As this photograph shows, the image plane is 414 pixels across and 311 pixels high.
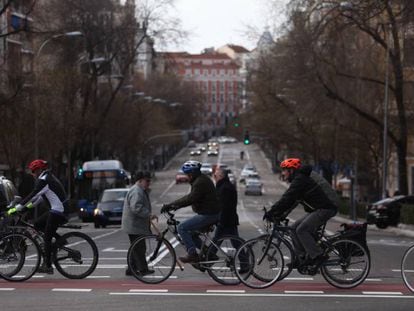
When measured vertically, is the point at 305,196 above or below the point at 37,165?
below

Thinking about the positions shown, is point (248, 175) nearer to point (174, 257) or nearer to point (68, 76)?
point (68, 76)

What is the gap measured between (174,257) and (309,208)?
6.95 feet

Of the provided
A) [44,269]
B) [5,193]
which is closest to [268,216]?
[44,269]

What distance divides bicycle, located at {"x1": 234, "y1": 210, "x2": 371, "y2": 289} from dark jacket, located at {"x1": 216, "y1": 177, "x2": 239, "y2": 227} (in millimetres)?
1640

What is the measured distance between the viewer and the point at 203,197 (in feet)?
49.5

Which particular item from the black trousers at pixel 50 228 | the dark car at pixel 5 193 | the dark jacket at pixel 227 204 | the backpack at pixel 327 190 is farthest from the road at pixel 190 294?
the dark car at pixel 5 193

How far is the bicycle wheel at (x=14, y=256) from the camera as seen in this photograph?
15078mm

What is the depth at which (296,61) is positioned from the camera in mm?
45750

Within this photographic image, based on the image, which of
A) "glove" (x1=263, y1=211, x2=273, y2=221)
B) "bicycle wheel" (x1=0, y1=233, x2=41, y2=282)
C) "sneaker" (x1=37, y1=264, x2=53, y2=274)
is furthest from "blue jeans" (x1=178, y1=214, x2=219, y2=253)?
"bicycle wheel" (x1=0, y1=233, x2=41, y2=282)

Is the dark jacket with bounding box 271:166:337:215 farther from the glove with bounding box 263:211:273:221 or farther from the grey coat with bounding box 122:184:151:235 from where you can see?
the grey coat with bounding box 122:184:151:235

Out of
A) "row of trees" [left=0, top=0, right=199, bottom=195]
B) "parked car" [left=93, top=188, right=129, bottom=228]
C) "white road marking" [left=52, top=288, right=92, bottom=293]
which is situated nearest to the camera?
"white road marking" [left=52, top=288, right=92, bottom=293]

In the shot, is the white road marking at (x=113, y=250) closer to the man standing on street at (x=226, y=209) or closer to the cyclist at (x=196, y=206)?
the man standing on street at (x=226, y=209)

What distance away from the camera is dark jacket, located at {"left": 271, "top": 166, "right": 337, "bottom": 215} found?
14.0 metres

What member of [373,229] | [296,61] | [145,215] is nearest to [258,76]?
[296,61]
